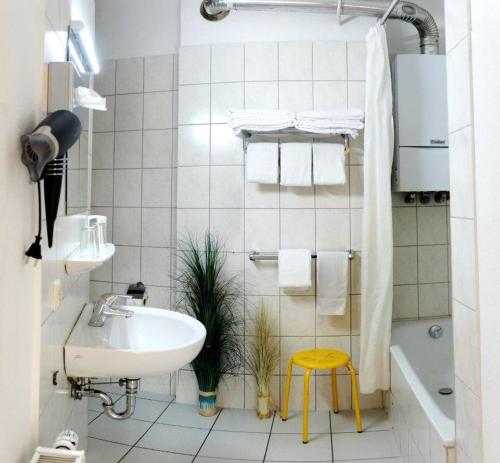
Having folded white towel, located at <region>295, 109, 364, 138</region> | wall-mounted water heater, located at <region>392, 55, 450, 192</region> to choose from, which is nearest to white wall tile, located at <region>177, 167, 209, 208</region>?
folded white towel, located at <region>295, 109, 364, 138</region>

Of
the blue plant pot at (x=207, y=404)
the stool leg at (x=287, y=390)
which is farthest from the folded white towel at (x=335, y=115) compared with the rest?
the blue plant pot at (x=207, y=404)

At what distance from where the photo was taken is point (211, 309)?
223 centimetres

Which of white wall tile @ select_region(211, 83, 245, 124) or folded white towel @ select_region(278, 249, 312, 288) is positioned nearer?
folded white towel @ select_region(278, 249, 312, 288)

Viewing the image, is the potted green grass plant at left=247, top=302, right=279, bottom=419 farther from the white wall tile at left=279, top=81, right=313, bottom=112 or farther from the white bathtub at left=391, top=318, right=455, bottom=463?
the white wall tile at left=279, top=81, right=313, bottom=112

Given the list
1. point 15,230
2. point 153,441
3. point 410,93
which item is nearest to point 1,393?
point 15,230

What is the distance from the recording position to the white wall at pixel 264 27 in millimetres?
2375

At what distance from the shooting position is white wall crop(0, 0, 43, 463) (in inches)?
28.0

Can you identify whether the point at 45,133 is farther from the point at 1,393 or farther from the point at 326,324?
the point at 326,324

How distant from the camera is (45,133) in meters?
0.77

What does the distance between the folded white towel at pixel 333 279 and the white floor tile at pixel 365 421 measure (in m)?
0.61

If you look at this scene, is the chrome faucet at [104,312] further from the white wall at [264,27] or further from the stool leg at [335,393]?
the white wall at [264,27]

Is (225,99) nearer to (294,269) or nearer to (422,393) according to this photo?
(294,269)

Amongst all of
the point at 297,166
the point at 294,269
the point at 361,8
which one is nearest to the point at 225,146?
the point at 297,166

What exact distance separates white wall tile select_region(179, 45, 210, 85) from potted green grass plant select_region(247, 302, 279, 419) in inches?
59.4
